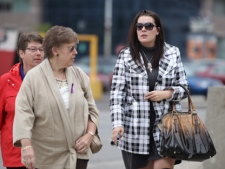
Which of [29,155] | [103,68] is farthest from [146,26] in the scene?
[103,68]

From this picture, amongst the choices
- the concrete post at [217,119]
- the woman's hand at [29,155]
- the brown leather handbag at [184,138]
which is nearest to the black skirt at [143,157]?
the brown leather handbag at [184,138]

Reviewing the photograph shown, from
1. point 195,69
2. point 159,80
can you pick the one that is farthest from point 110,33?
point 159,80

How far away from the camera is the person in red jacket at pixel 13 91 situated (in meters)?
5.19

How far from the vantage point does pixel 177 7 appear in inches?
2719

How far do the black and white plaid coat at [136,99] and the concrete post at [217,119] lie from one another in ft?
8.28

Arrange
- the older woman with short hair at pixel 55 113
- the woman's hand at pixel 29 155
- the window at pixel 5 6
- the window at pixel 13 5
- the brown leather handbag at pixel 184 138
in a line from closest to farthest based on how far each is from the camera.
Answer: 1. the woman's hand at pixel 29 155
2. the older woman with short hair at pixel 55 113
3. the brown leather handbag at pixel 184 138
4. the window at pixel 13 5
5. the window at pixel 5 6

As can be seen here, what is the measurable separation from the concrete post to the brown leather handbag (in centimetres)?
272

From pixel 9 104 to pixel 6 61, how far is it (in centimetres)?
2051

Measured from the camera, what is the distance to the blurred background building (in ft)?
214

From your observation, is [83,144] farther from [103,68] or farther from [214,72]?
[103,68]

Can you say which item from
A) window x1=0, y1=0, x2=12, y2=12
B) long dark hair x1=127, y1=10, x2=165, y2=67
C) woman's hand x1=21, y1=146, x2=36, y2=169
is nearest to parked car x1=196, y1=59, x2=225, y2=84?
long dark hair x1=127, y1=10, x2=165, y2=67

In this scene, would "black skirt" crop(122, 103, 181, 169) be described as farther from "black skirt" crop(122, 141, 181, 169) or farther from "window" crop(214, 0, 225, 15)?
"window" crop(214, 0, 225, 15)

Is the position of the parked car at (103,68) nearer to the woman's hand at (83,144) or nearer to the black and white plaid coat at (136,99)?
the black and white plaid coat at (136,99)

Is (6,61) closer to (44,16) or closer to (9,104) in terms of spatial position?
(9,104)
